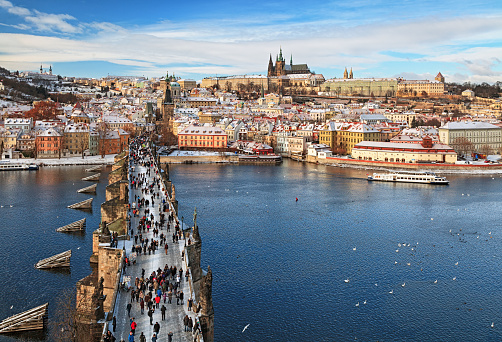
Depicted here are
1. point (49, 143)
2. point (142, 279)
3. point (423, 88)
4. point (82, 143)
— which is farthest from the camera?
point (423, 88)

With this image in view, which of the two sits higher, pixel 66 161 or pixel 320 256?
pixel 66 161

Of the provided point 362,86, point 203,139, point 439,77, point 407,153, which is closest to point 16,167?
point 203,139

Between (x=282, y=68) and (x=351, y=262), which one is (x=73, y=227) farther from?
Result: (x=282, y=68)

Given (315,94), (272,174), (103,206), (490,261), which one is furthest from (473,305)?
(315,94)

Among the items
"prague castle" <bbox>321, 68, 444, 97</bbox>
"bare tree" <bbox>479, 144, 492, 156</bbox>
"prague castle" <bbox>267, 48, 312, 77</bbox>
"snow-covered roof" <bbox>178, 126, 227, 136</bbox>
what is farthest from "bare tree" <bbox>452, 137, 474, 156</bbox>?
"prague castle" <bbox>267, 48, 312, 77</bbox>

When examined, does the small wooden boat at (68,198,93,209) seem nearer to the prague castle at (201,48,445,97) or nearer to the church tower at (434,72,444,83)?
the prague castle at (201,48,445,97)

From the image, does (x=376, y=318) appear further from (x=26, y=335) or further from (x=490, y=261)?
(x=26, y=335)

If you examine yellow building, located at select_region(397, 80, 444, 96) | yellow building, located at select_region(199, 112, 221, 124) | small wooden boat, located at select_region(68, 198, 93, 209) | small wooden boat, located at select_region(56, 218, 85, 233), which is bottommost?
small wooden boat, located at select_region(56, 218, 85, 233)
